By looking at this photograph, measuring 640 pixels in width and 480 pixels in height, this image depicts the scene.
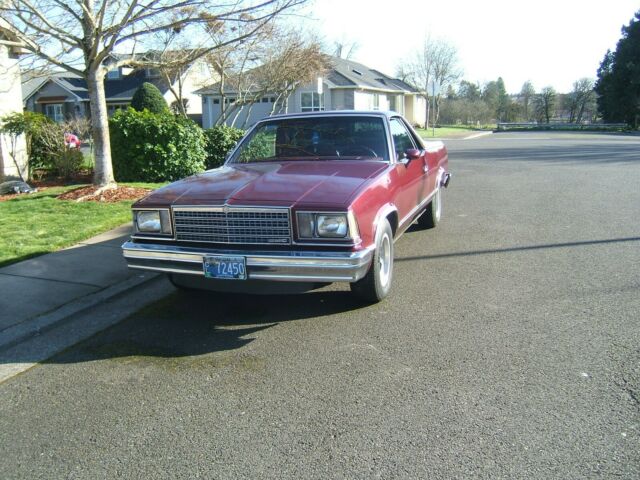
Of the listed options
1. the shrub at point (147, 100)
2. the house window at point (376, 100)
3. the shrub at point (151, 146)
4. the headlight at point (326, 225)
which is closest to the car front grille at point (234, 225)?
the headlight at point (326, 225)

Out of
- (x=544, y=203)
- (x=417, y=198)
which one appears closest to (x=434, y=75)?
(x=544, y=203)

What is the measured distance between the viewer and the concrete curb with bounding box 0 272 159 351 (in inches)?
174

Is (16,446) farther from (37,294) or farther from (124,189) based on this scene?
(124,189)

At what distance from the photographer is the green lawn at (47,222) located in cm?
678

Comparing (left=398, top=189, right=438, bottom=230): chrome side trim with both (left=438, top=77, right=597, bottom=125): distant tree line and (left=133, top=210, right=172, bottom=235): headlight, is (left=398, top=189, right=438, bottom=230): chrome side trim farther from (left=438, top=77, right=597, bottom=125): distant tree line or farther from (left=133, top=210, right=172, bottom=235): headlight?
(left=438, top=77, right=597, bottom=125): distant tree line

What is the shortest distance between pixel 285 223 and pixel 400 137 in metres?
2.62

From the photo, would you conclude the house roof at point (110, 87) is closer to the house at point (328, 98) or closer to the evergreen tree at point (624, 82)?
the house at point (328, 98)

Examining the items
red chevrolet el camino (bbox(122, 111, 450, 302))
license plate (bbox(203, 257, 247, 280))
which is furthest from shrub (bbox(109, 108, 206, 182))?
license plate (bbox(203, 257, 247, 280))

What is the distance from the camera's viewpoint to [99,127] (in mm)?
9805

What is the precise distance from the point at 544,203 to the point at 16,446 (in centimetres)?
927

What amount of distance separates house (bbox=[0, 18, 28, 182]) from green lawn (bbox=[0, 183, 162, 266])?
1.87 m

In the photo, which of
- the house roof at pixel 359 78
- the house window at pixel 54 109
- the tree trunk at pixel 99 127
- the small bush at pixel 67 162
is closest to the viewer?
the tree trunk at pixel 99 127

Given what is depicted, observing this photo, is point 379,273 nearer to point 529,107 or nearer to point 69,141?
point 69,141

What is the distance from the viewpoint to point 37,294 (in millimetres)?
5266
